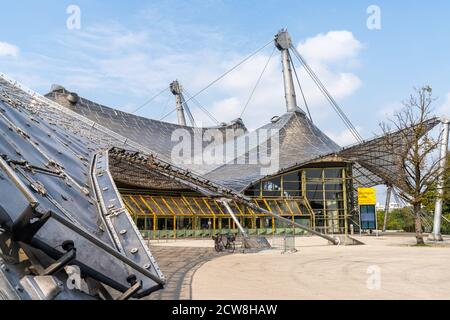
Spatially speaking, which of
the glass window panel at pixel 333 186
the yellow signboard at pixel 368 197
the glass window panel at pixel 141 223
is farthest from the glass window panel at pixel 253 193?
the glass window panel at pixel 141 223

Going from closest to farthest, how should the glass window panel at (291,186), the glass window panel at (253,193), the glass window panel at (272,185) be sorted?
the glass window panel at (253,193) → the glass window panel at (272,185) → the glass window panel at (291,186)

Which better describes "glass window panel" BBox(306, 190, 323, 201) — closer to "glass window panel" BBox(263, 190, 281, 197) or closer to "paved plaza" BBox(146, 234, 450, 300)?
"glass window panel" BBox(263, 190, 281, 197)

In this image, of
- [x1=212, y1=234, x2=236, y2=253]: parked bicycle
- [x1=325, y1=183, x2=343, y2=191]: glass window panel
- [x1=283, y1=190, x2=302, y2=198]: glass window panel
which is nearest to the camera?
[x1=212, y1=234, x2=236, y2=253]: parked bicycle

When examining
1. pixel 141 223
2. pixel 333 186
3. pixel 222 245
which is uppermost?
pixel 333 186

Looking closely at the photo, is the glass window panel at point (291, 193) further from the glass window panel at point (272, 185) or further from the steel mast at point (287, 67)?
the steel mast at point (287, 67)

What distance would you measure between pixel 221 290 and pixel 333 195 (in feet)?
160

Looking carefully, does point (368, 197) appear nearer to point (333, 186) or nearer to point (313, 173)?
point (333, 186)

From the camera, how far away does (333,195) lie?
5700cm

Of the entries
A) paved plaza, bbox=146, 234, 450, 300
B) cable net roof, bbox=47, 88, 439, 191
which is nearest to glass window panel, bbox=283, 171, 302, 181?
cable net roof, bbox=47, 88, 439, 191

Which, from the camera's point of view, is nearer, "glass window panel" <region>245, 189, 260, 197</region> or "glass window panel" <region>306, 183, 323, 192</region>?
"glass window panel" <region>245, 189, 260, 197</region>

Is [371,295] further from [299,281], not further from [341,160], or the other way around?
[341,160]

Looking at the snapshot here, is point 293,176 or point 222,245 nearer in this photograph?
point 222,245

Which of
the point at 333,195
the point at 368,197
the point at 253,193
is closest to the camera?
the point at 368,197

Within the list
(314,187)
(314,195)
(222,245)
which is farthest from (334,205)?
(222,245)
